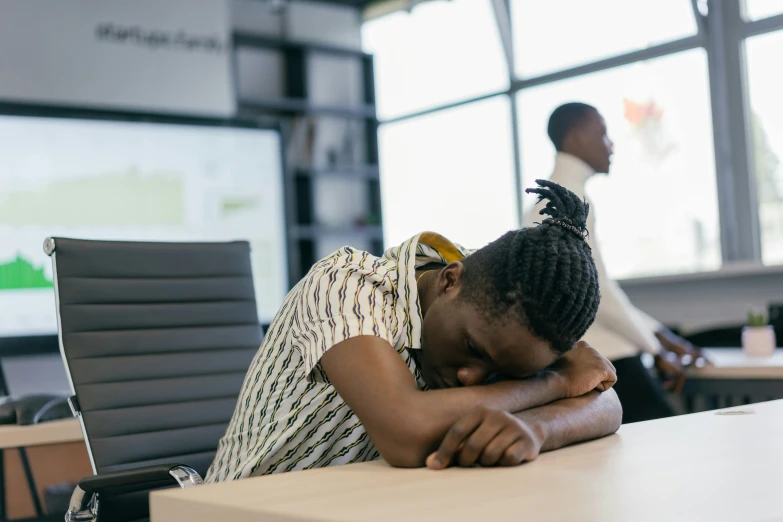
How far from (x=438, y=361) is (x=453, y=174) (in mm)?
5539

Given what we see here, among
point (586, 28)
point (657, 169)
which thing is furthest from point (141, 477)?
point (586, 28)

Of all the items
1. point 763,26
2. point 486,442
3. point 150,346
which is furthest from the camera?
point 763,26

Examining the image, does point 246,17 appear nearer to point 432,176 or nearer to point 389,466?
point 432,176

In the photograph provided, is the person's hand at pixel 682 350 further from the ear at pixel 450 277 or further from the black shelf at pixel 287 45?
the black shelf at pixel 287 45

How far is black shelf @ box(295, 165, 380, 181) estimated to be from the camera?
6.71 meters

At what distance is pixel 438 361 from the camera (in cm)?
130

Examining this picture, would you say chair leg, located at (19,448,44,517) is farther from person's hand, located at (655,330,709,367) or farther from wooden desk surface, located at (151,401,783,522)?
person's hand, located at (655,330,709,367)

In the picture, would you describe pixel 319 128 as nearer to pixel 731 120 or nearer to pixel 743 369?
pixel 731 120

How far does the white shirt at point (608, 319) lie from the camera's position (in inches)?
116

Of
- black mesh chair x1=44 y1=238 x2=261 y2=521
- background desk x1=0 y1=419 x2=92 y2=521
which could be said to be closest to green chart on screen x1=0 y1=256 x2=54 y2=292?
background desk x1=0 y1=419 x2=92 y2=521

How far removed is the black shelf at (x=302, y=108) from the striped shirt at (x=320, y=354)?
5253mm

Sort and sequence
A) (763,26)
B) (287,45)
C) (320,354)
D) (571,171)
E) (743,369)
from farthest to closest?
1. (287,45)
2. (763,26)
3. (571,171)
4. (743,369)
5. (320,354)

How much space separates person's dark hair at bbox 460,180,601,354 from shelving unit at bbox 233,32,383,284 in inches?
210

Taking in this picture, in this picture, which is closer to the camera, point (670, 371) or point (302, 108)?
point (670, 371)
